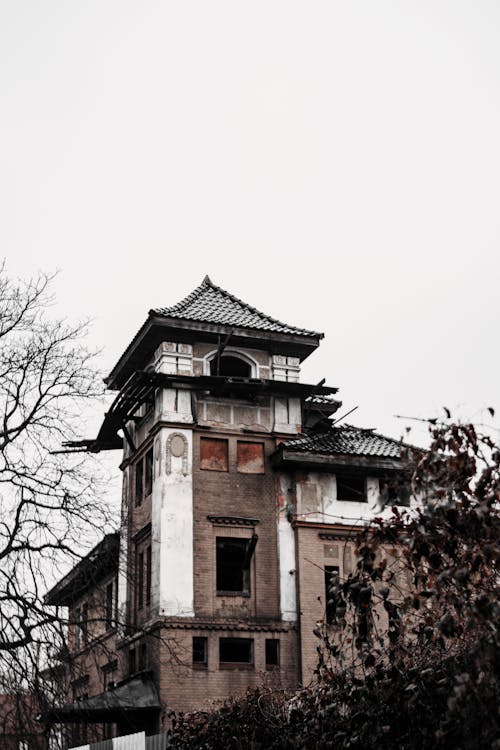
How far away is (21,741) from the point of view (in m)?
16.3

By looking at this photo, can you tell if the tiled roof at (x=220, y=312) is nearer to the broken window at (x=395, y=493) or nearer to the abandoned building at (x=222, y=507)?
the abandoned building at (x=222, y=507)

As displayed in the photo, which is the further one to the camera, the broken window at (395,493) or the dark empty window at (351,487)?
the dark empty window at (351,487)

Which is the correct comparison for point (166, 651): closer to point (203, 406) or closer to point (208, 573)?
point (208, 573)

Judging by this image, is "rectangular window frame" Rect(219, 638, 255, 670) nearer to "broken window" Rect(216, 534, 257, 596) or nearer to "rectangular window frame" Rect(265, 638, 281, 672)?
A: "rectangular window frame" Rect(265, 638, 281, 672)

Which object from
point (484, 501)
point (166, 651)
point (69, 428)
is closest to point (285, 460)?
point (166, 651)

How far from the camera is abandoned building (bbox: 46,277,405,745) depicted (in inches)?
1150

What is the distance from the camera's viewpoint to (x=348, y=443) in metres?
33.3

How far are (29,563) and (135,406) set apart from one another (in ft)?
51.6

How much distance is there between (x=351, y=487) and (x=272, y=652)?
240 inches

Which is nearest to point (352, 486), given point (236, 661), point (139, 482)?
point (236, 661)

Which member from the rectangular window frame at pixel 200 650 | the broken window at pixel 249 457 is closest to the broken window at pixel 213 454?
the broken window at pixel 249 457

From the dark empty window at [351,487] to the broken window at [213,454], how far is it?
3945mm

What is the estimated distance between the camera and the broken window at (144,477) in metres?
32.5

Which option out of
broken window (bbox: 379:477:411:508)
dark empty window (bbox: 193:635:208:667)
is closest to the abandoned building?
dark empty window (bbox: 193:635:208:667)
